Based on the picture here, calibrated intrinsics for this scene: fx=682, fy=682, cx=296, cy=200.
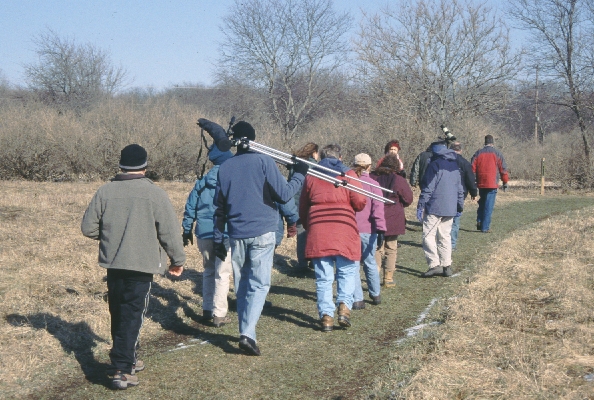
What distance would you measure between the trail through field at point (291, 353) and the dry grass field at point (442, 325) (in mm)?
180

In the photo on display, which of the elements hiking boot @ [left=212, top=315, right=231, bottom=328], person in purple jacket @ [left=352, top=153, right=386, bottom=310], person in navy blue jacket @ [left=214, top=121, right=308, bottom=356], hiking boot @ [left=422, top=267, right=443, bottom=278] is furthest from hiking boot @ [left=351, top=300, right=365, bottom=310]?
hiking boot @ [left=422, top=267, right=443, bottom=278]

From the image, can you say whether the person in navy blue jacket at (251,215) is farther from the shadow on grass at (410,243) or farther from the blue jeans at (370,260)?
the shadow on grass at (410,243)

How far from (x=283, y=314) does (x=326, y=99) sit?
36917 mm

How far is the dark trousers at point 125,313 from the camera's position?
545 cm

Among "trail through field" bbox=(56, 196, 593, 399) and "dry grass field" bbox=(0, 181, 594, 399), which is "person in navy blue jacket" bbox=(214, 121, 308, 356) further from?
"dry grass field" bbox=(0, 181, 594, 399)

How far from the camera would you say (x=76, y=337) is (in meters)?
6.71

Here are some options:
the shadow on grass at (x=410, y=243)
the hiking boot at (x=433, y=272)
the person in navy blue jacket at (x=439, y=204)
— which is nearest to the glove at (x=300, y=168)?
the person in navy blue jacket at (x=439, y=204)

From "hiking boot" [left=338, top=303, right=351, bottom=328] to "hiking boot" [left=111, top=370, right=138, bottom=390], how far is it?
233cm

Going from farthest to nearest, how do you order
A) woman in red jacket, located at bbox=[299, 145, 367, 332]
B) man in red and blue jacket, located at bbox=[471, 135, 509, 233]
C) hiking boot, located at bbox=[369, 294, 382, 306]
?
man in red and blue jacket, located at bbox=[471, 135, 509, 233] → hiking boot, located at bbox=[369, 294, 382, 306] → woman in red jacket, located at bbox=[299, 145, 367, 332]

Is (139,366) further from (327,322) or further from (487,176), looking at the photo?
(487,176)

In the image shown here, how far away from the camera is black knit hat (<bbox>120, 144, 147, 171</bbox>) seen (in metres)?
5.57

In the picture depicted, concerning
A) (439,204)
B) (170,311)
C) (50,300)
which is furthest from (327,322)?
(439,204)

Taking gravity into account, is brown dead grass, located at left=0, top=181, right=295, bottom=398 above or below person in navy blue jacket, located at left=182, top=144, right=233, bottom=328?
below

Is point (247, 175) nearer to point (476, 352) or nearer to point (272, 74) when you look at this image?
point (476, 352)
